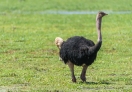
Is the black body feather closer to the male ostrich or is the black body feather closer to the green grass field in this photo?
the male ostrich

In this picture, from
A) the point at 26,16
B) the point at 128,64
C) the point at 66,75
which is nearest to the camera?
the point at 66,75

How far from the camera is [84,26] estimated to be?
22.3 m

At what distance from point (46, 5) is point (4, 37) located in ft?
Answer: 47.8

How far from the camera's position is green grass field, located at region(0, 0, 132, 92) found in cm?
A: 1020

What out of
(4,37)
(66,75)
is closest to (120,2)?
(4,37)

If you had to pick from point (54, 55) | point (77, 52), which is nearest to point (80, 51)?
point (77, 52)

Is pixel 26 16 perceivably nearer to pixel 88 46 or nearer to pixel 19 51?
pixel 19 51

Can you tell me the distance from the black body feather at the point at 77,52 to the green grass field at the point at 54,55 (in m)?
0.42

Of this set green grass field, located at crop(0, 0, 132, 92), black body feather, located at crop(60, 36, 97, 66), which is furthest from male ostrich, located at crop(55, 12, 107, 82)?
green grass field, located at crop(0, 0, 132, 92)

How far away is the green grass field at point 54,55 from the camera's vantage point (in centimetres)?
1020

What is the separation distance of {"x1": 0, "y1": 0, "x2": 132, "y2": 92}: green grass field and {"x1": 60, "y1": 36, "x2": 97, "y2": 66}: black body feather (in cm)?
42

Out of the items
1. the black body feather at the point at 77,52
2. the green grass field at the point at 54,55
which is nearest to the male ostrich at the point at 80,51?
the black body feather at the point at 77,52

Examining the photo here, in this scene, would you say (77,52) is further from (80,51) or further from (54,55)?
(54,55)

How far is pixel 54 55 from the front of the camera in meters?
14.6
